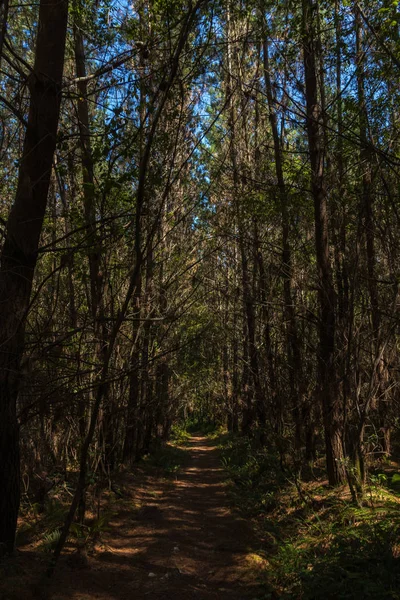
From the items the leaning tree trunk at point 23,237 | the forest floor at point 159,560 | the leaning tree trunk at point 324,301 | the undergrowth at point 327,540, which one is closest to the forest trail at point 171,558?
the forest floor at point 159,560

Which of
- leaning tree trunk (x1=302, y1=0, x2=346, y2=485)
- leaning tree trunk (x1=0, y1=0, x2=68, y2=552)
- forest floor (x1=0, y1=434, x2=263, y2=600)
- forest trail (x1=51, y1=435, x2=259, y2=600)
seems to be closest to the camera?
leaning tree trunk (x1=0, y1=0, x2=68, y2=552)

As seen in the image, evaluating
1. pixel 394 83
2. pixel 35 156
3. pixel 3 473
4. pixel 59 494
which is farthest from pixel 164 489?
pixel 394 83

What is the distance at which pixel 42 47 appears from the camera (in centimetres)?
438

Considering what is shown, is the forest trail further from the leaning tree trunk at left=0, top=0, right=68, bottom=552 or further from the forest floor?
the leaning tree trunk at left=0, top=0, right=68, bottom=552

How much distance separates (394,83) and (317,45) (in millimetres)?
1372

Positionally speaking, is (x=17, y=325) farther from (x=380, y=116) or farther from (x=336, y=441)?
A: (x=380, y=116)

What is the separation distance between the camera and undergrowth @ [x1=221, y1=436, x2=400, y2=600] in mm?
3965

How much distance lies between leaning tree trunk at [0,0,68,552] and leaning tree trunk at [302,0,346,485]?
4095 millimetres

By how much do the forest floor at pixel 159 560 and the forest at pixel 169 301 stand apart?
4cm

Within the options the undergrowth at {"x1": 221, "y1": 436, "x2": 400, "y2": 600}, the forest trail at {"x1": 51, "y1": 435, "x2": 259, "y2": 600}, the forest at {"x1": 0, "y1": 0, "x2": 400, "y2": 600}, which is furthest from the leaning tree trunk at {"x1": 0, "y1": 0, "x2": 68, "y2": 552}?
the undergrowth at {"x1": 221, "y1": 436, "x2": 400, "y2": 600}

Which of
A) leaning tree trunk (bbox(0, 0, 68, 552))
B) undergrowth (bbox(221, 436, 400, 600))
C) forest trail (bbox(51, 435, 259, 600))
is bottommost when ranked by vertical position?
forest trail (bbox(51, 435, 259, 600))

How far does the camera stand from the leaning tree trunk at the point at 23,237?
393cm

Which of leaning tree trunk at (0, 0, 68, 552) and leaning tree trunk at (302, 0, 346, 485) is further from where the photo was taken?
leaning tree trunk at (302, 0, 346, 485)

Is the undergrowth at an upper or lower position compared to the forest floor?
upper
